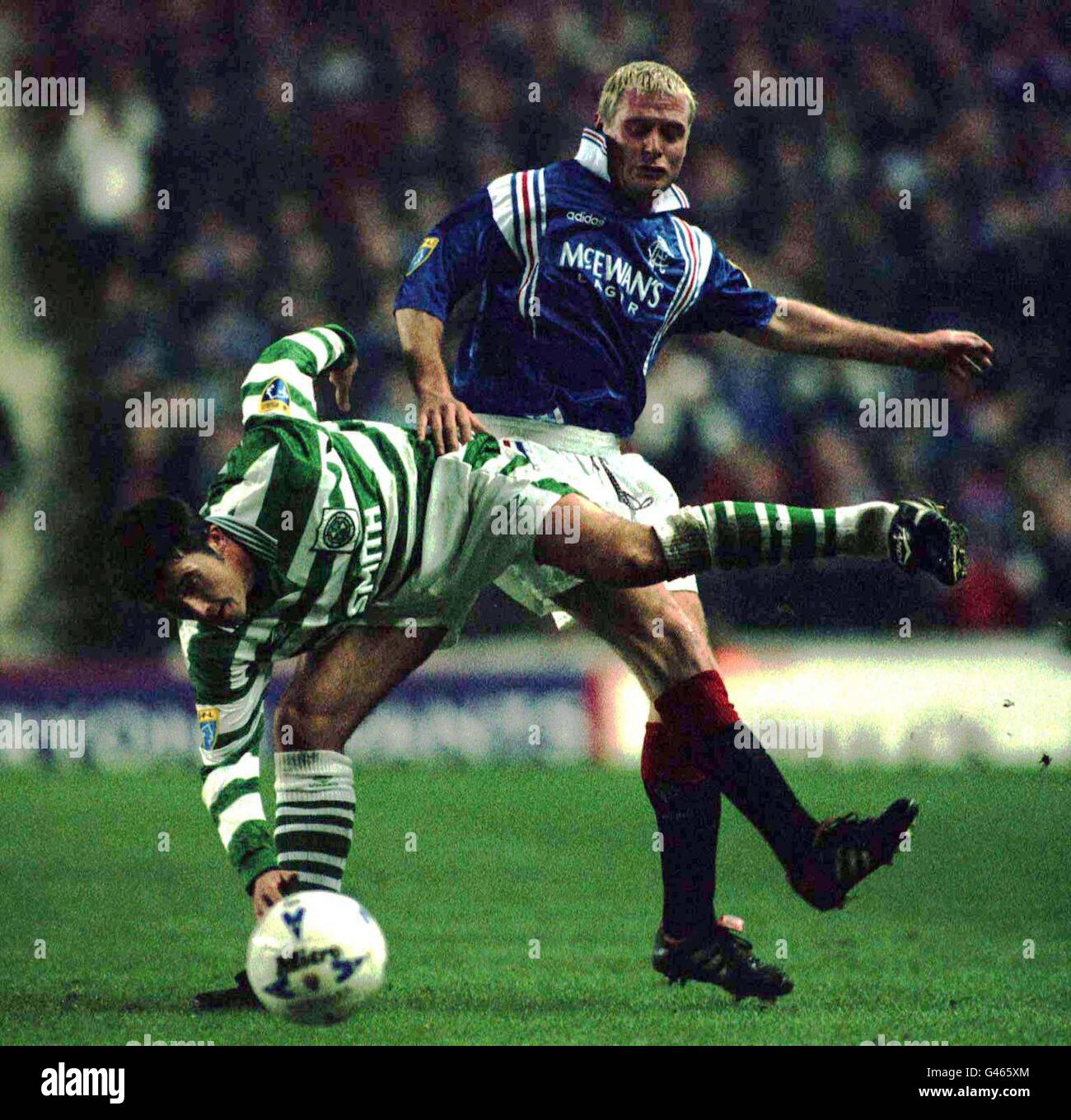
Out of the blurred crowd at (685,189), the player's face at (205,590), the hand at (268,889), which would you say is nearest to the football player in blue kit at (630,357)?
the player's face at (205,590)

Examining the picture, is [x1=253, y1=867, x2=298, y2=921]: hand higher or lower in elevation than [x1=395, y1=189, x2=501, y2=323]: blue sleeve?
lower

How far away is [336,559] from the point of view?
14.0 feet

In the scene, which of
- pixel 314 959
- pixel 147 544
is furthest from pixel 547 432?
pixel 314 959

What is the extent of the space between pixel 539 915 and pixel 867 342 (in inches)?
86.7

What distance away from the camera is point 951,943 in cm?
542

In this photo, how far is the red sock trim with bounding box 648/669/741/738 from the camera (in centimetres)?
448

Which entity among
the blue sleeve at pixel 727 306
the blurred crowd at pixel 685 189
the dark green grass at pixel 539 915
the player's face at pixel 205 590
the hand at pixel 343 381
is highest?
the blurred crowd at pixel 685 189

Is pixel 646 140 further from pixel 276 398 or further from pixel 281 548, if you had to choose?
pixel 281 548

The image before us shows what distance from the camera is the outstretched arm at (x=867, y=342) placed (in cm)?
511

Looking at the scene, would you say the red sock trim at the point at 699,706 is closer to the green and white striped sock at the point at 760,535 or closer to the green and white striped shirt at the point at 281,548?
the green and white striped sock at the point at 760,535

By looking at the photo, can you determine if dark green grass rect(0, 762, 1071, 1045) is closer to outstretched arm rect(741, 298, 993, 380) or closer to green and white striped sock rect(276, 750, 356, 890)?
green and white striped sock rect(276, 750, 356, 890)

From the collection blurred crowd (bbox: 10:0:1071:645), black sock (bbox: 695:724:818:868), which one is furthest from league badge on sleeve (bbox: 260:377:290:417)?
blurred crowd (bbox: 10:0:1071:645)

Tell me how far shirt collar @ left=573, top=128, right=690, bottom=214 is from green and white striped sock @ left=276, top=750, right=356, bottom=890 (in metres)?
1.74

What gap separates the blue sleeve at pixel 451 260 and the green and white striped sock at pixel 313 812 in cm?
121
